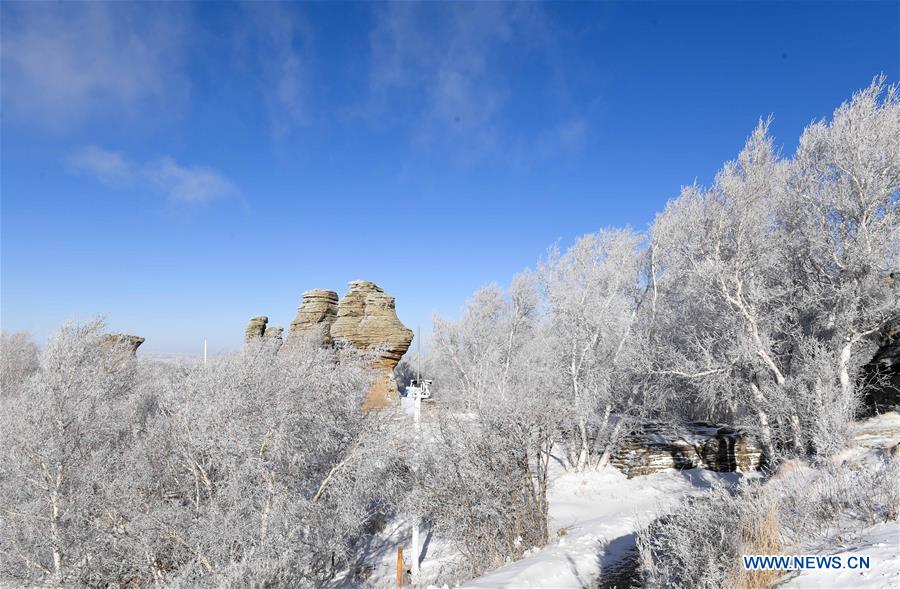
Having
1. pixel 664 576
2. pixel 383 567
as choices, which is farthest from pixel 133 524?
pixel 664 576

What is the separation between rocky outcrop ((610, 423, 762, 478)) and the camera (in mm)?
15359

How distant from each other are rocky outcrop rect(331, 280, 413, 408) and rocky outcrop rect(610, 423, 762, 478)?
11587 millimetres

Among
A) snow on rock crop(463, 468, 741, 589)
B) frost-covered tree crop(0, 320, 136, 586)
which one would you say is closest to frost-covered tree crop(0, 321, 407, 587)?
frost-covered tree crop(0, 320, 136, 586)

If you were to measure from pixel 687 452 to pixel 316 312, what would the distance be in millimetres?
19682

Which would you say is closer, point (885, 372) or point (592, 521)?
point (592, 521)

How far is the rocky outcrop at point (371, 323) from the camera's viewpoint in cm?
2302

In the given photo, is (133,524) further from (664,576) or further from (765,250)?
(765,250)

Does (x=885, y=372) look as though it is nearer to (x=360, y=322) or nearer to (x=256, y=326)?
(x=360, y=322)

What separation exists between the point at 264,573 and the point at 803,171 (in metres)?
16.9

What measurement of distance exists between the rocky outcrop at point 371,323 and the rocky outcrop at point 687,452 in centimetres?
1159

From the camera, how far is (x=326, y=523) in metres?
8.96

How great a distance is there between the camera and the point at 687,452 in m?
15.9

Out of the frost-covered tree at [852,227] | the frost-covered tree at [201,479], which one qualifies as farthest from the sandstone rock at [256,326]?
the frost-covered tree at [852,227]

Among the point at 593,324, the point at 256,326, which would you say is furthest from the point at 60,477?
the point at 256,326
